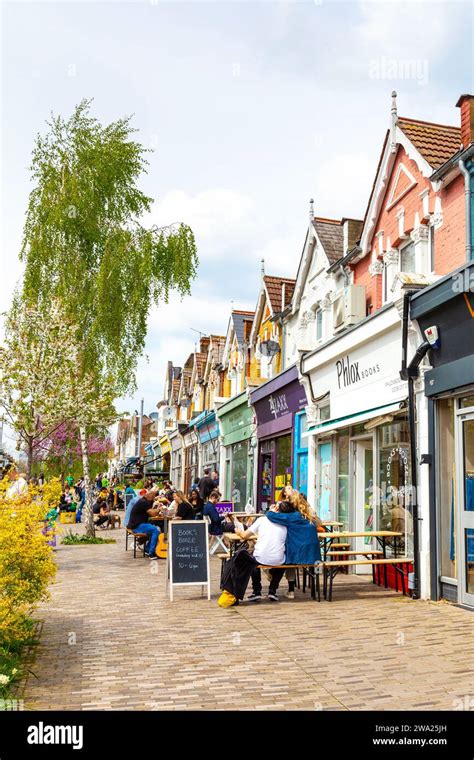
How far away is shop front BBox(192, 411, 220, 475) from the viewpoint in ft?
103

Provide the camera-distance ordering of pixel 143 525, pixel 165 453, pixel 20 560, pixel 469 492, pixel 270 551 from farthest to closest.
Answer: pixel 165 453 → pixel 143 525 → pixel 270 551 → pixel 469 492 → pixel 20 560

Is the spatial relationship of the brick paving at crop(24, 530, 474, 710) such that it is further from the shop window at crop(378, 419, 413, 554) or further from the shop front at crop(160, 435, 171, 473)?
the shop front at crop(160, 435, 171, 473)

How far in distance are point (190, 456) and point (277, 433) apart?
20.2 meters

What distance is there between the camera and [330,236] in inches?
715

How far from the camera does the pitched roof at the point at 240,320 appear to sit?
28648 mm

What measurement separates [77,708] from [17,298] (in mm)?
15647

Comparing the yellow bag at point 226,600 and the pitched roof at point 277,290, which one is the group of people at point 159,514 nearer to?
the yellow bag at point 226,600

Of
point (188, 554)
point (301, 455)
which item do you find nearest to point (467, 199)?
point (188, 554)

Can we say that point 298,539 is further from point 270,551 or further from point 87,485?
point 87,485

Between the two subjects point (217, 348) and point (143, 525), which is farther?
point (217, 348)

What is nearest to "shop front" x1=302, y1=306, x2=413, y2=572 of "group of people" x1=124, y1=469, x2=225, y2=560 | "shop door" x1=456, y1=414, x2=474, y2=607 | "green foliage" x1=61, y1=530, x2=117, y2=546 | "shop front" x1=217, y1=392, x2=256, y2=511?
"shop door" x1=456, y1=414, x2=474, y2=607

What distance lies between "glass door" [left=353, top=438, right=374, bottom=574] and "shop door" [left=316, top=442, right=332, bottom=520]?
56.2 inches

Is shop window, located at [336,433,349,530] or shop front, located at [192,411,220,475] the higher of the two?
shop front, located at [192,411,220,475]

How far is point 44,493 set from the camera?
7.21 metres
